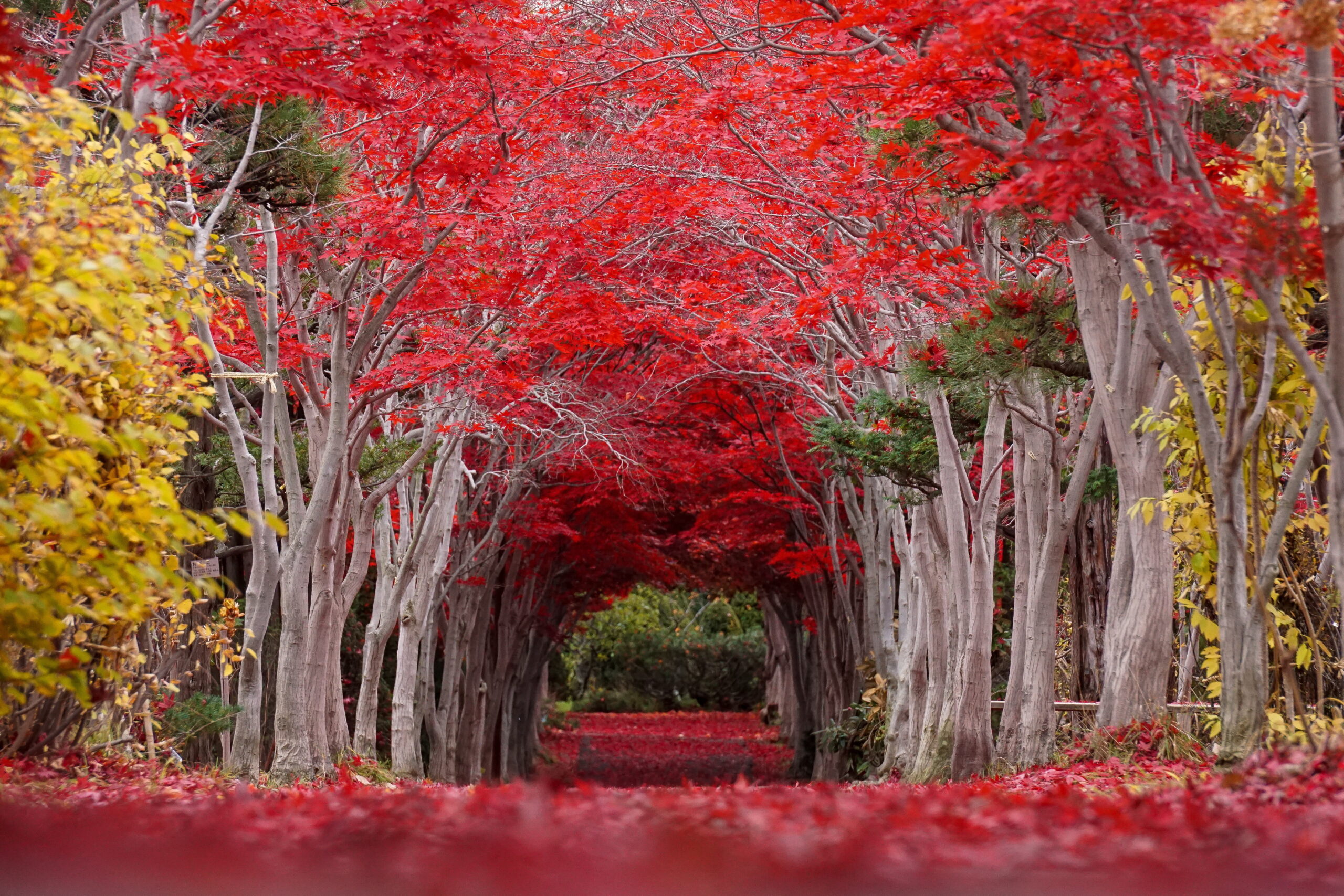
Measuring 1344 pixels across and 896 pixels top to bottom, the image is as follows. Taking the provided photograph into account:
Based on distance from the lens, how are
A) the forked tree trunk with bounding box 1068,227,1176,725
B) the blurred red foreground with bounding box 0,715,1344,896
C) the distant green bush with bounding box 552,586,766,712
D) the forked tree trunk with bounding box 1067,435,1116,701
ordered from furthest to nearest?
the distant green bush with bounding box 552,586,766,712, the forked tree trunk with bounding box 1067,435,1116,701, the forked tree trunk with bounding box 1068,227,1176,725, the blurred red foreground with bounding box 0,715,1344,896

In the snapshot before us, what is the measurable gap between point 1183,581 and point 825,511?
10.9 metres

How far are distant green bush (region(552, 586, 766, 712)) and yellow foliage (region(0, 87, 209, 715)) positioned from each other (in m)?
41.8

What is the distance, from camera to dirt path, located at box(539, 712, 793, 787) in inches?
1063

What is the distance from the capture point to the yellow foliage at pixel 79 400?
4.02 metres

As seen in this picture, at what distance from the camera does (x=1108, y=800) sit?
534 cm

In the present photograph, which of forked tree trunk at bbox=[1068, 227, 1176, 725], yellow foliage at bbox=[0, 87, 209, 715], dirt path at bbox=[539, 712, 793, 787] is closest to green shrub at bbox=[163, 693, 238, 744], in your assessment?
yellow foliage at bbox=[0, 87, 209, 715]

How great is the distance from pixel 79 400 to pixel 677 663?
4607 cm

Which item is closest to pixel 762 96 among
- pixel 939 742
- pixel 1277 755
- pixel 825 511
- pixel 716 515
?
pixel 939 742

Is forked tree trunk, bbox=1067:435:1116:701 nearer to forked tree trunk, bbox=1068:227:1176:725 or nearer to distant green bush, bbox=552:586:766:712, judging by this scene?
forked tree trunk, bbox=1068:227:1176:725

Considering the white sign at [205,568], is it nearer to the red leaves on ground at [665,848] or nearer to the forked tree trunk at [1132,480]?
the red leaves on ground at [665,848]

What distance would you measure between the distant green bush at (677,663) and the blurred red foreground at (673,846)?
4237 centimetres

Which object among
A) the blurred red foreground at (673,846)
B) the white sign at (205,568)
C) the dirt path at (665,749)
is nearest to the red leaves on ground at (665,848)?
the blurred red foreground at (673,846)

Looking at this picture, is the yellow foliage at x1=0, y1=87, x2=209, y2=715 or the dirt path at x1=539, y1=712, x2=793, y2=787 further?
the dirt path at x1=539, y1=712, x2=793, y2=787

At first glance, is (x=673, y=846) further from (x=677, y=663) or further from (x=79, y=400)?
(x=677, y=663)
